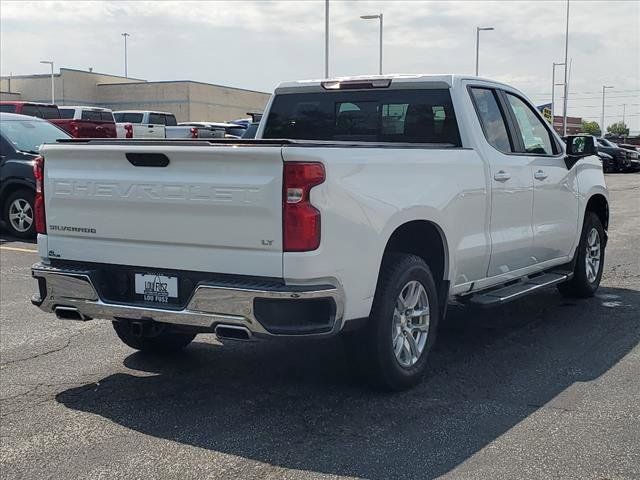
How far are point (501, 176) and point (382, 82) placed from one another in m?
1.18

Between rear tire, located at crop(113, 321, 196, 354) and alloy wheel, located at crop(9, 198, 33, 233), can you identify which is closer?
rear tire, located at crop(113, 321, 196, 354)

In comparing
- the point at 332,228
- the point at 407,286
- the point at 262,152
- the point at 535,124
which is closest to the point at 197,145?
the point at 262,152

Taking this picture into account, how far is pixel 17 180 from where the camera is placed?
40.8ft

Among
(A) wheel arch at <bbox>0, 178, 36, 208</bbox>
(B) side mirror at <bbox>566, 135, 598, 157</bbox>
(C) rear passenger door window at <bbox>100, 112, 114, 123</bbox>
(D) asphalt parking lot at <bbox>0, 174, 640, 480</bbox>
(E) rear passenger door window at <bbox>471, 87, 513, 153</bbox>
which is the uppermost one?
(C) rear passenger door window at <bbox>100, 112, 114, 123</bbox>

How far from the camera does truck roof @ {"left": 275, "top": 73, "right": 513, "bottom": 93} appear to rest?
6.39 metres

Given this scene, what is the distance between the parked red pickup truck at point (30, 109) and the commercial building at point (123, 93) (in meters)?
36.6

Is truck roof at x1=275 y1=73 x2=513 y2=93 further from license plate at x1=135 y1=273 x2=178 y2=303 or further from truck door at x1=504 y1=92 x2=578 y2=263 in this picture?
license plate at x1=135 y1=273 x2=178 y2=303

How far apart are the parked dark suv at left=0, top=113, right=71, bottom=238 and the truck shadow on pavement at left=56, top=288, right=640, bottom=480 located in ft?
22.5

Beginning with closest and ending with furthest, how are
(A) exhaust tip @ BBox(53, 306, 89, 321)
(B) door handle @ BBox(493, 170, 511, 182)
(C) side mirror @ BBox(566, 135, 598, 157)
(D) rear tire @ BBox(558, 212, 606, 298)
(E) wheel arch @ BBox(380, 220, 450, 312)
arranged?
(A) exhaust tip @ BBox(53, 306, 89, 321), (E) wheel arch @ BBox(380, 220, 450, 312), (B) door handle @ BBox(493, 170, 511, 182), (C) side mirror @ BBox(566, 135, 598, 157), (D) rear tire @ BBox(558, 212, 606, 298)

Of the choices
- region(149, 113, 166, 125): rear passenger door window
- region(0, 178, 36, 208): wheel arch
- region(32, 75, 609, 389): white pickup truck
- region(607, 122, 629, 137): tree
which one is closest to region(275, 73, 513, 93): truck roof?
region(32, 75, 609, 389): white pickup truck

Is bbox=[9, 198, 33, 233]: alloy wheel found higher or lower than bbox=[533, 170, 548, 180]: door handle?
lower

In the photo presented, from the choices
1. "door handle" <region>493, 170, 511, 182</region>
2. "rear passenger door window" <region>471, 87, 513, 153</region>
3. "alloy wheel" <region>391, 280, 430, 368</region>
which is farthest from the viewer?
"rear passenger door window" <region>471, 87, 513, 153</region>

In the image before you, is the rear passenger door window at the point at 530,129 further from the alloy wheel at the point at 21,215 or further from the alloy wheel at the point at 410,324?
the alloy wheel at the point at 21,215

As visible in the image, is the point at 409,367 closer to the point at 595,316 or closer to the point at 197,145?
the point at 197,145
